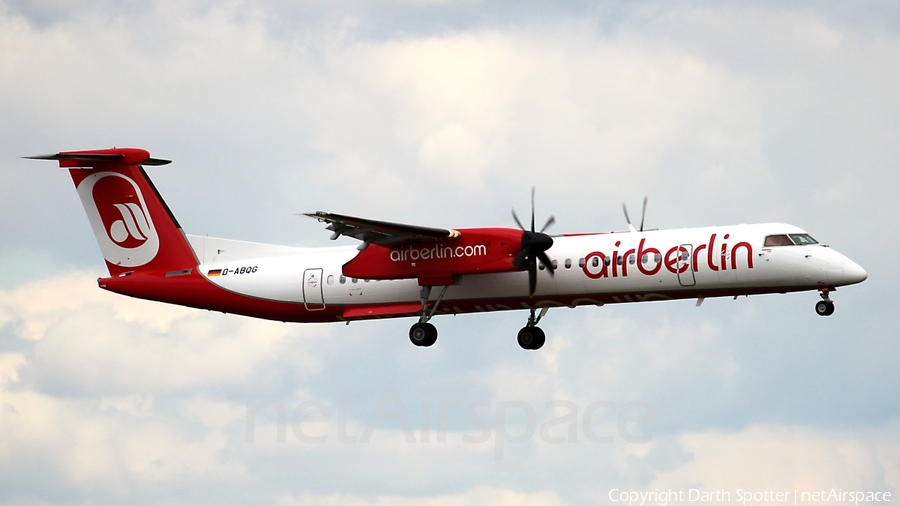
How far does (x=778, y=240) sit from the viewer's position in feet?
88.5

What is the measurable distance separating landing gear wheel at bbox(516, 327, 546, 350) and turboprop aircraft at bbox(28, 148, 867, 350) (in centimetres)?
3

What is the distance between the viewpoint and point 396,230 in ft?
93.2

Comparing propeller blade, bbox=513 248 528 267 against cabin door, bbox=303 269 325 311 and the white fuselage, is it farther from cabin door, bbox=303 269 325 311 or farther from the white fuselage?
cabin door, bbox=303 269 325 311

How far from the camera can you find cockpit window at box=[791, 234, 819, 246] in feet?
88.4

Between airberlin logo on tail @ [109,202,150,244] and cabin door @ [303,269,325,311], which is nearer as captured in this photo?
cabin door @ [303,269,325,311]

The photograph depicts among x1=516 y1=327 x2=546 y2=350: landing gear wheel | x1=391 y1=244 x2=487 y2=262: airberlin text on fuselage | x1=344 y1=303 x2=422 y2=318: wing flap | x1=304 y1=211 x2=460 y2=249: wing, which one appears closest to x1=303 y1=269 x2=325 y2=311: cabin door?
x1=344 y1=303 x2=422 y2=318: wing flap

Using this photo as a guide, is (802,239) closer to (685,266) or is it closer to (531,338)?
(685,266)

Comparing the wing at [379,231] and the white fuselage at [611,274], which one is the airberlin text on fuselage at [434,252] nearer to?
the wing at [379,231]

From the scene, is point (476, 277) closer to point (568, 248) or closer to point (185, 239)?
point (568, 248)

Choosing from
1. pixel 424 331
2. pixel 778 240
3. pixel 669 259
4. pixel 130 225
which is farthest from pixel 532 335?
pixel 130 225

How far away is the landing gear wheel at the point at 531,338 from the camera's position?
1228 inches

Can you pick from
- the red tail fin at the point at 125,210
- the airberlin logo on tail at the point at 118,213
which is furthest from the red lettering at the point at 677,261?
the airberlin logo on tail at the point at 118,213

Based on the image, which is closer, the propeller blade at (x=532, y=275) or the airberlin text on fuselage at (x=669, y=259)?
the airberlin text on fuselage at (x=669, y=259)

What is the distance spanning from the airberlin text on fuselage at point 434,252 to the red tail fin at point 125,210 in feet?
23.9
